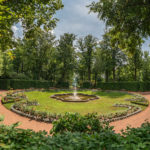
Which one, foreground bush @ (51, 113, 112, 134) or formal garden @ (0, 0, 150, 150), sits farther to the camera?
foreground bush @ (51, 113, 112, 134)

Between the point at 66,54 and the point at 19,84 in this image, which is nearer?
the point at 19,84

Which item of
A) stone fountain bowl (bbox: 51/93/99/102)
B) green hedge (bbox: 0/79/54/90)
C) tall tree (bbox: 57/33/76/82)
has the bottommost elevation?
stone fountain bowl (bbox: 51/93/99/102)

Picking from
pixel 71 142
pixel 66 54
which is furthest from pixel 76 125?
pixel 66 54

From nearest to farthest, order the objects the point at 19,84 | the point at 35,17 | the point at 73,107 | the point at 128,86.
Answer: the point at 35,17 → the point at 73,107 → the point at 19,84 → the point at 128,86

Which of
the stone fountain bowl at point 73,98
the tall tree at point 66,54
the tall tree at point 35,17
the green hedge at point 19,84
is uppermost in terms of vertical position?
the tall tree at point 66,54

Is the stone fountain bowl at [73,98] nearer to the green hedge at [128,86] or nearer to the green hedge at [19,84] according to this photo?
the green hedge at [19,84]

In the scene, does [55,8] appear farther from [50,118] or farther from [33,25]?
[50,118]

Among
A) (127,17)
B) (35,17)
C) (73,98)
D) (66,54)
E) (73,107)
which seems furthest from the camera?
(66,54)

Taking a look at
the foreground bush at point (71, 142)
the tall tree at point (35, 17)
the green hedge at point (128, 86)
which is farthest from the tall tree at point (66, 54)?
the foreground bush at point (71, 142)

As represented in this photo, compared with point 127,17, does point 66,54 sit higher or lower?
higher

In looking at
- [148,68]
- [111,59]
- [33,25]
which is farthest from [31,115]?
[148,68]

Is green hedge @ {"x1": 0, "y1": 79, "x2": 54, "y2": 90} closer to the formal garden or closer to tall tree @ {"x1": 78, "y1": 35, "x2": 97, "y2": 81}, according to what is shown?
the formal garden

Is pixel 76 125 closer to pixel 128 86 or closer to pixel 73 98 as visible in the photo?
pixel 73 98

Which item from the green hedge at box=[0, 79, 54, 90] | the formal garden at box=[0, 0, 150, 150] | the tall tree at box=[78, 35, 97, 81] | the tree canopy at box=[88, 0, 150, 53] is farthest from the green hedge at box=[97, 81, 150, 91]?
the tree canopy at box=[88, 0, 150, 53]
